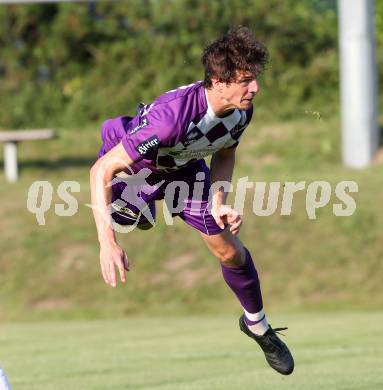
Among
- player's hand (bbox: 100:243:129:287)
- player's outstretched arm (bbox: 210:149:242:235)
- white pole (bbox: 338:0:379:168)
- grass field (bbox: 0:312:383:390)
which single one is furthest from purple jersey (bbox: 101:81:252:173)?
white pole (bbox: 338:0:379:168)

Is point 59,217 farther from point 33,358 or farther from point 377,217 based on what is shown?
point 33,358

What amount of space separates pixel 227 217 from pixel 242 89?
2.38ft

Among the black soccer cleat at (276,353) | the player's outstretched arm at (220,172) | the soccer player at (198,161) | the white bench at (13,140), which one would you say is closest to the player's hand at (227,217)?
the soccer player at (198,161)

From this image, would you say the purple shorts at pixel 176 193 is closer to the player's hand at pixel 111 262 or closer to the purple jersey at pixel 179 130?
the purple jersey at pixel 179 130

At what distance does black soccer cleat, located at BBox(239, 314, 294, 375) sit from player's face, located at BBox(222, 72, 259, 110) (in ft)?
6.00

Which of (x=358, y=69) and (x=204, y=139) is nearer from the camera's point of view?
(x=204, y=139)

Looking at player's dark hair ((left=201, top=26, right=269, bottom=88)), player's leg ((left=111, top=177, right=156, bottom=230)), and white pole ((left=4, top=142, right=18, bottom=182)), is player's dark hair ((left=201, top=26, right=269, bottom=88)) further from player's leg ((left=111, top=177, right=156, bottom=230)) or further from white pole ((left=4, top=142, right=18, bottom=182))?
white pole ((left=4, top=142, right=18, bottom=182))

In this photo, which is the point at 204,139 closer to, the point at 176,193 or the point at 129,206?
the point at 176,193

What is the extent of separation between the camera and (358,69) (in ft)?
60.0

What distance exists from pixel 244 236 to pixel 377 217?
6.61 feet

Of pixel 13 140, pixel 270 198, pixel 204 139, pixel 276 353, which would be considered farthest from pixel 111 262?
pixel 13 140

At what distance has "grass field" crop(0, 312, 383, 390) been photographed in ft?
26.1

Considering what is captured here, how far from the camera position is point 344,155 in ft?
63.2

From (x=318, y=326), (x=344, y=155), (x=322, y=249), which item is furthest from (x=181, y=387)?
(x=344, y=155)
